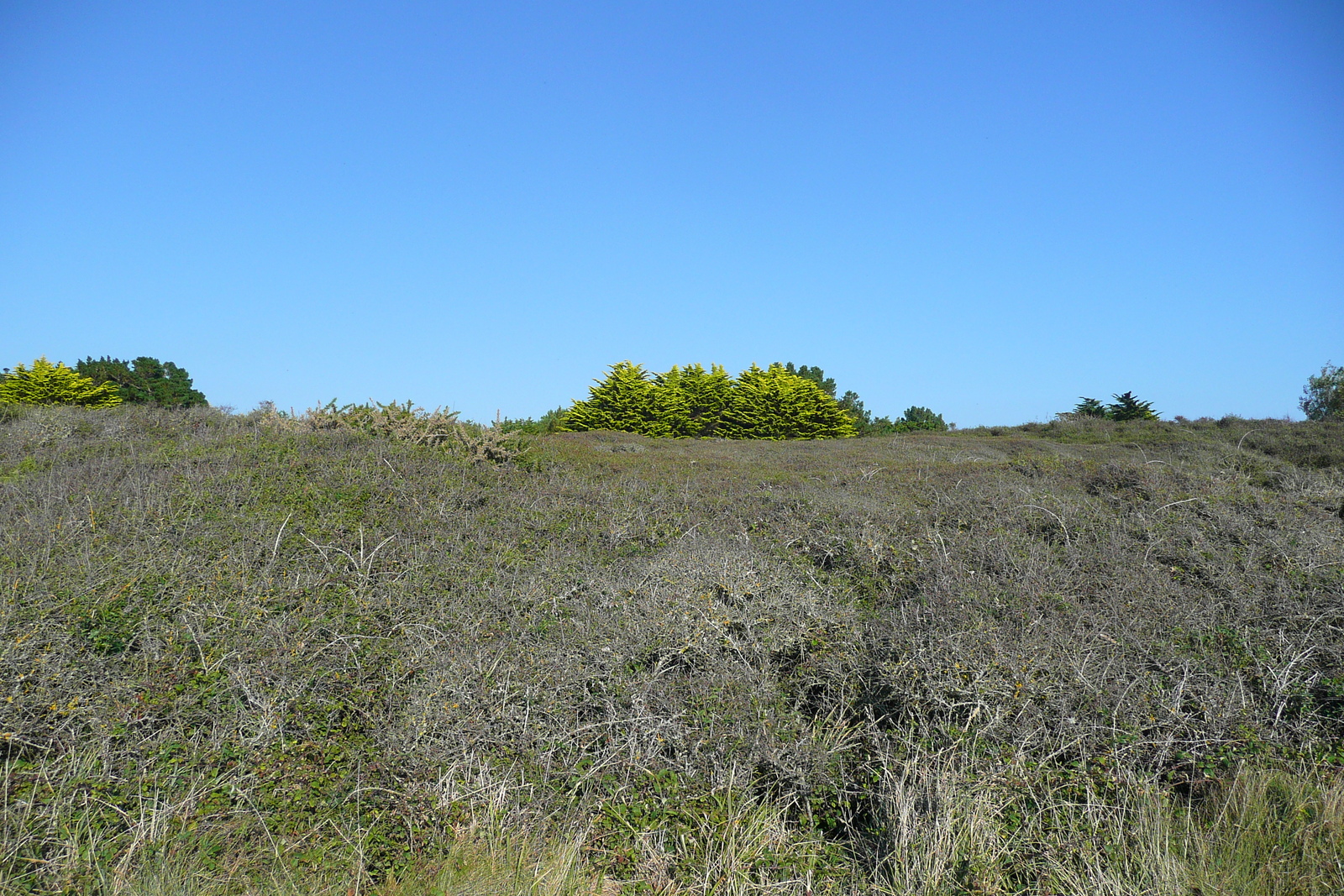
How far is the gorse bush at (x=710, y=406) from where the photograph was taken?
79.5 ft

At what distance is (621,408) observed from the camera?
24.2 metres

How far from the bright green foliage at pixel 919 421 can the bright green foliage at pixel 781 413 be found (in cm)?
640

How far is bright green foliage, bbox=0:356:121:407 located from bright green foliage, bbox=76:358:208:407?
10.4ft

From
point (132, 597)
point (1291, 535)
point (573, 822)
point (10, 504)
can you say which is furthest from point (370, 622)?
point (1291, 535)

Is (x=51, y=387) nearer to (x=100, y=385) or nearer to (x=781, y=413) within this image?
(x=100, y=385)

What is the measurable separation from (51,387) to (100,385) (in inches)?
134

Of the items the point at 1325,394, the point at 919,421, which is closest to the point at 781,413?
the point at 919,421

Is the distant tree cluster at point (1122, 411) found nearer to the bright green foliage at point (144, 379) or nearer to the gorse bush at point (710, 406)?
the gorse bush at point (710, 406)

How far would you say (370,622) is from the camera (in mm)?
5270

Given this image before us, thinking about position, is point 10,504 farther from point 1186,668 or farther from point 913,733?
point 1186,668

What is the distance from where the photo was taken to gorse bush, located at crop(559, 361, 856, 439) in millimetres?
24234

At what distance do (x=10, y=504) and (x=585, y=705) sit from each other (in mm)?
5432

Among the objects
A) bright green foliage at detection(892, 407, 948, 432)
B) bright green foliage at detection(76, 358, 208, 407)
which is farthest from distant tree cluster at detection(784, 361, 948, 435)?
bright green foliage at detection(76, 358, 208, 407)

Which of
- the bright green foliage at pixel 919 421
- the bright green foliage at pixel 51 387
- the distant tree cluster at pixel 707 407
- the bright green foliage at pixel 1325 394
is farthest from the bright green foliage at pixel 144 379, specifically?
the bright green foliage at pixel 1325 394
